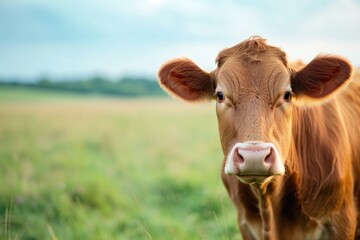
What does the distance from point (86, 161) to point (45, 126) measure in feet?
33.5

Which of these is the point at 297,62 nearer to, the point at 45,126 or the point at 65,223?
the point at 65,223

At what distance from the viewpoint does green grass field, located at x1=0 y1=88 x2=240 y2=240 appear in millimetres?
6613

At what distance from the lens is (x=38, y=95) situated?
42.0m

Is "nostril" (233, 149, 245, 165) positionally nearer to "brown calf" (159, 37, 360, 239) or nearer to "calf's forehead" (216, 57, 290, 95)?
"brown calf" (159, 37, 360, 239)

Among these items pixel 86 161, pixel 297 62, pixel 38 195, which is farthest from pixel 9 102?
pixel 297 62

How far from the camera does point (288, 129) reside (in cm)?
403

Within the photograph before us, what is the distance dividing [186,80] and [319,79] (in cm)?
113

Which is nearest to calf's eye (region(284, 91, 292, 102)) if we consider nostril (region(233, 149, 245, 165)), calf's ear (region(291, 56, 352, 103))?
calf's ear (region(291, 56, 352, 103))

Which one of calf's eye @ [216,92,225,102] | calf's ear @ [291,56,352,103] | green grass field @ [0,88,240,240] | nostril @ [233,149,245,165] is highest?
calf's ear @ [291,56,352,103]

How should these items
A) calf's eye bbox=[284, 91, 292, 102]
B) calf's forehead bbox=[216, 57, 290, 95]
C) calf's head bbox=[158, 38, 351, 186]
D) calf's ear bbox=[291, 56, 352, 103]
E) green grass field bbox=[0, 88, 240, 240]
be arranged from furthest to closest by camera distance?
green grass field bbox=[0, 88, 240, 240]
calf's ear bbox=[291, 56, 352, 103]
calf's eye bbox=[284, 91, 292, 102]
calf's forehead bbox=[216, 57, 290, 95]
calf's head bbox=[158, 38, 351, 186]

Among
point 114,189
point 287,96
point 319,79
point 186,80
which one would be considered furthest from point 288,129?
point 114,189

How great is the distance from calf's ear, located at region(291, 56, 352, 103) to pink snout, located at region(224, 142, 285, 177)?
968 millimetres

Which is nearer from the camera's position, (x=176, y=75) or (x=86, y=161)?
(x=176, y=75)

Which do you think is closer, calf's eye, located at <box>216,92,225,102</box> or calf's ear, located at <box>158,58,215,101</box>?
calf's eye, located at <box>216,92,225,102</box>
